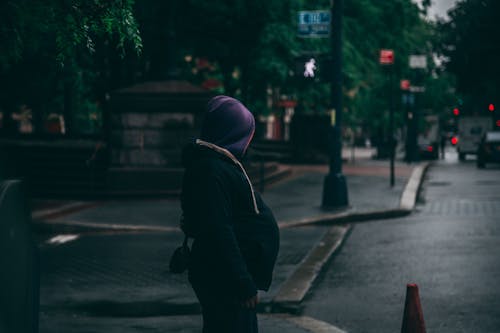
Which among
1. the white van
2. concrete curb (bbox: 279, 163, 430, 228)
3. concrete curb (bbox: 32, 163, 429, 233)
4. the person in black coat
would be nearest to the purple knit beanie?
the person in black coat

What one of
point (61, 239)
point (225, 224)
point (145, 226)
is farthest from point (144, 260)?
point (225, 224)

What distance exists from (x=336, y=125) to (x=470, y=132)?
1450 inches

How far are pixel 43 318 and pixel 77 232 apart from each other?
6816mm

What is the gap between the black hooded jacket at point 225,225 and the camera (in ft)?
13.6

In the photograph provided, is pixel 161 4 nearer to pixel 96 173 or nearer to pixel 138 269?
pixel 96 173

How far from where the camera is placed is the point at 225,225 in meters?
4.14

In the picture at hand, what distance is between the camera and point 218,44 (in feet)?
93.0

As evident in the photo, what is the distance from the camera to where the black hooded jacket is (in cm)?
414

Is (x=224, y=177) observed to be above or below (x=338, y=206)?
above

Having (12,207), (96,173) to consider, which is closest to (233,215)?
(12,207)

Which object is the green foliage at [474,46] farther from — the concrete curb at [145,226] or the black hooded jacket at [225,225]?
the black hooded jacket at [225,225]

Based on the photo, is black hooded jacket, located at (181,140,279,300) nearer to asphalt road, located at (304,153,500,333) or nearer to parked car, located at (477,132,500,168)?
asphalt road, located at (304,153,500,333)

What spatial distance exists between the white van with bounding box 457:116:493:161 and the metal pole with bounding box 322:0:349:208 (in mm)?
34163

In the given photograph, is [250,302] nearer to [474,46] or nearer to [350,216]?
[350,216]
